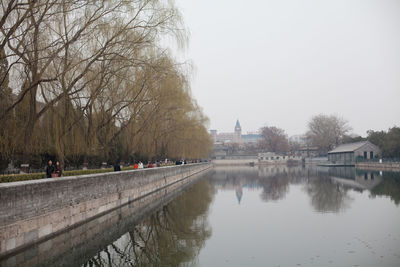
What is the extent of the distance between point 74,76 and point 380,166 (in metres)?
55.9

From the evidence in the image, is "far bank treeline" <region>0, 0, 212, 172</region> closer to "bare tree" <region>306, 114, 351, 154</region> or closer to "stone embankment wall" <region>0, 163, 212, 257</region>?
"stone embankment wall" <region>0, 163, 212, 257</region>

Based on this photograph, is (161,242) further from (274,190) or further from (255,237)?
(274,190)

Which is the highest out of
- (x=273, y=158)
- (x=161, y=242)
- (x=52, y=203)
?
(x=273, y=158)

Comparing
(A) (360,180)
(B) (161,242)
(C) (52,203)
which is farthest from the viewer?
(A) (360,180)

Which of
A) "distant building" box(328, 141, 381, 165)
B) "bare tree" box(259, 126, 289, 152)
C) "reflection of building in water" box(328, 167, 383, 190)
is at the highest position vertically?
"bare tree" box(259, 126, 289, 152)

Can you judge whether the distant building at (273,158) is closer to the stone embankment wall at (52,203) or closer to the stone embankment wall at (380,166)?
the stone embankment wall at (380,166)

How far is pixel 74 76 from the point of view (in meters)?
16.1

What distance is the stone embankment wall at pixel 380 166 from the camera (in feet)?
178

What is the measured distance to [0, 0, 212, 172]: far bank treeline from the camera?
38.8 feet

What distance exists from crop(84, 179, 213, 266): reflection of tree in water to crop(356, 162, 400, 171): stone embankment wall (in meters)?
46.2

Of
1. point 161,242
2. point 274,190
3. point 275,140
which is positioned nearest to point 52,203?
point 161,242

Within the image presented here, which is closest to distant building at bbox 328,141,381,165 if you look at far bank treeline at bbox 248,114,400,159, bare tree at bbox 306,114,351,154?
far bank treeline at bbox 248,114,400,159

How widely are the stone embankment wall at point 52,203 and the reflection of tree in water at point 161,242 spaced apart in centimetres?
191

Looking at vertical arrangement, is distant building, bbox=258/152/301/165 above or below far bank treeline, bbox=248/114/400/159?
below
